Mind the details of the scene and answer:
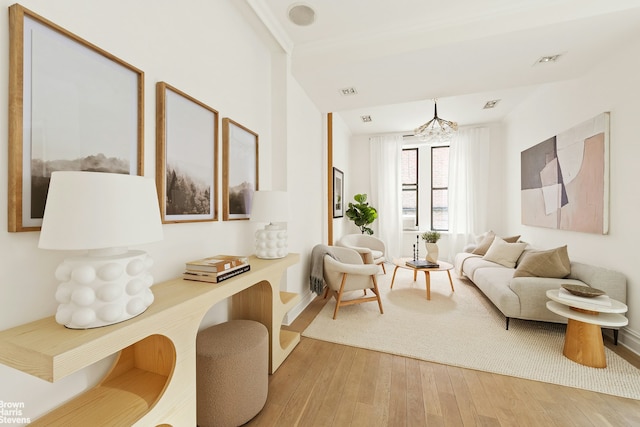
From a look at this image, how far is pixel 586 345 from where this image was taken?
1.95m

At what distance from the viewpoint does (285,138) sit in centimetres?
255

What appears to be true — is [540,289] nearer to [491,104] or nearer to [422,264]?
[422,264]

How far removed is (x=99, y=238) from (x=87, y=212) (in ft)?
0.28

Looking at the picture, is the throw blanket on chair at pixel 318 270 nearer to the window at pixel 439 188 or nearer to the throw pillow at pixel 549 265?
the throw pillow at pixel 549 265

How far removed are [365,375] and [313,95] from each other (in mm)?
3039

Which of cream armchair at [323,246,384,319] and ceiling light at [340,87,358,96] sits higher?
ceiling light at [340,87,358,96]

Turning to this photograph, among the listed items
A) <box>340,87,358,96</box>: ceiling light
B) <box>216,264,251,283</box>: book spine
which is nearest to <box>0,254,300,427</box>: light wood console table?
<box>216,264,251,283</box>: book spine

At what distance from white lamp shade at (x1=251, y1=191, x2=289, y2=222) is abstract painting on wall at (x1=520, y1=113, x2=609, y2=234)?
311 centimetres

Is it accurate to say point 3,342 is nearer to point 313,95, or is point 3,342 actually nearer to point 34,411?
point 34,411

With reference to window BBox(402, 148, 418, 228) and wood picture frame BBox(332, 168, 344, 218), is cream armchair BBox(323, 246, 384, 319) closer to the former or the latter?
wood picture frame BBox(332, 168, 344, 218)

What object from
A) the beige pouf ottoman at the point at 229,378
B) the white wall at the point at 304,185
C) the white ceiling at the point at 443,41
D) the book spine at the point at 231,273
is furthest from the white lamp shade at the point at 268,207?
the white ceiling at the point at 443,41

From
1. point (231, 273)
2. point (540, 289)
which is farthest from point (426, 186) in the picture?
point (231, 273)

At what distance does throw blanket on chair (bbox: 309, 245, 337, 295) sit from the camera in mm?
2998

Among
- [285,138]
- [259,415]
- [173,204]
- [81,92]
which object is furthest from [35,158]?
[285,138]
